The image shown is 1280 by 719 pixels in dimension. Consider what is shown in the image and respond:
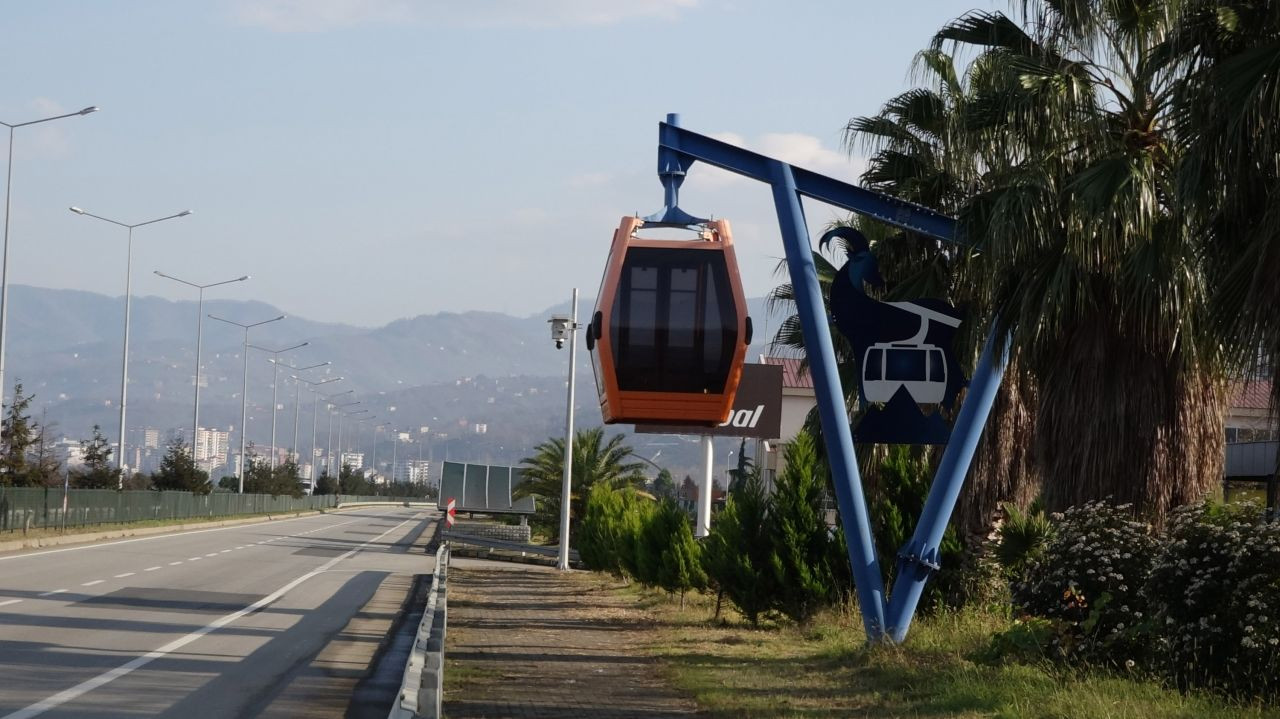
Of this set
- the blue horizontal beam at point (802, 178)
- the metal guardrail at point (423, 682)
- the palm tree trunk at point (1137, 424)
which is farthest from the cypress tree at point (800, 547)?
the metal guardrail at point (423, 682)

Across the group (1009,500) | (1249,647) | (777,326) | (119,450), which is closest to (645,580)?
(777,326)

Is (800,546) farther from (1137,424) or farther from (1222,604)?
(1222,604)

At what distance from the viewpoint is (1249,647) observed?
11.7 m

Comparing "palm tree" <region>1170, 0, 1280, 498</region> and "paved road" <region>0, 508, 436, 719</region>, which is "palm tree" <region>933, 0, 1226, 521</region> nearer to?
"palm tree" <region>1170, 0, 1280, 498</region>

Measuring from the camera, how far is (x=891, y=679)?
15227 millimetres

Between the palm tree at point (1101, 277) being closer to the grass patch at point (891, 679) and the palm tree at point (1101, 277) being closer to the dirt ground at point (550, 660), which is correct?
the grass patch at point (891, 679)

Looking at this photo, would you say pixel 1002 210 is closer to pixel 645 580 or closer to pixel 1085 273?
pixel 1085 273

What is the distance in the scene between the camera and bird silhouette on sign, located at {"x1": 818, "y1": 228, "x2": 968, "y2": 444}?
18.4 m

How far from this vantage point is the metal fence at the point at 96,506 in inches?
1753

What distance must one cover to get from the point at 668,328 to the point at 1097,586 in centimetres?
665

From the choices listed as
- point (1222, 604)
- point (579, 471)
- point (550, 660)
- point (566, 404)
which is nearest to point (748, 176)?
point (550, 660)

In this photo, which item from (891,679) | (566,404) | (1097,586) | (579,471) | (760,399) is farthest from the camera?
(579,471)

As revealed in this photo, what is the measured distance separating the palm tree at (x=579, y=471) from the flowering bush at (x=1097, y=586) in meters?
45.6

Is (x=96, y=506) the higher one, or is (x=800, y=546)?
(x=800, y=546)
